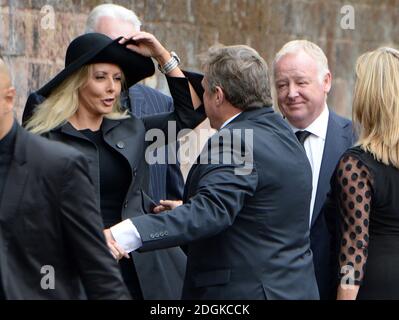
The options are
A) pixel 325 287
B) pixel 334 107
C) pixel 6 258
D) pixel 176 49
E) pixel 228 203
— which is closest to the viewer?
pixel 6 258

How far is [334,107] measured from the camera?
12.8 metres

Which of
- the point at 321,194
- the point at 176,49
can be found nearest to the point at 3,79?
the point at 321,194

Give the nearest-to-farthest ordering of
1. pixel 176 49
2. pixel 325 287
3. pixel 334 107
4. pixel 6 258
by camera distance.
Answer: pixel 6 258 → pixel 325 287 → pixel 176 49 → pixel 334 107

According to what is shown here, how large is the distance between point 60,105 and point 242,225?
1.04 meters

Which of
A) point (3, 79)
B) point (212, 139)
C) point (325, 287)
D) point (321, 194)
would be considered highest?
point (3, 79)

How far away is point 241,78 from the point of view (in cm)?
580

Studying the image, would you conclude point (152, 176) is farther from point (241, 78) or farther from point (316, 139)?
point (241, 78)

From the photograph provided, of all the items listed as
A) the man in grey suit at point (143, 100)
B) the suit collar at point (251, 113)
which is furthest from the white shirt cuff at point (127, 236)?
the man in grey suit at point (143, 100)

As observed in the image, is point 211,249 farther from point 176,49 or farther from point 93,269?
point 176,49

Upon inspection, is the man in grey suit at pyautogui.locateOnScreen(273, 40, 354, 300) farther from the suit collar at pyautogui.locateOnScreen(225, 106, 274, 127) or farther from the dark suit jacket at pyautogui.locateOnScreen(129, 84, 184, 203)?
the suit collar at pyautogui.locateOnScreen(225, 106, 274, 127)

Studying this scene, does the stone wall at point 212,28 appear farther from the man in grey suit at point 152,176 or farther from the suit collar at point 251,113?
the suit collar at point 251,113

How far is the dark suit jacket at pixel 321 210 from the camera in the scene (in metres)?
6.51

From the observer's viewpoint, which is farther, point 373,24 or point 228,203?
point 373,24
